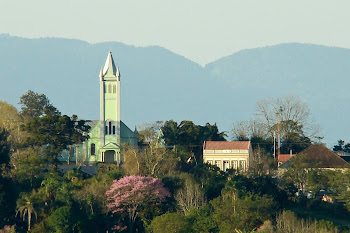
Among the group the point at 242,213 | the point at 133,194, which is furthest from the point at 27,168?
the point at 242,213

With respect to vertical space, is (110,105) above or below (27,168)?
above

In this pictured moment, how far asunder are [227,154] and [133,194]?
2262 centimetres

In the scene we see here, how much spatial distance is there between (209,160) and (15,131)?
57.8 ft

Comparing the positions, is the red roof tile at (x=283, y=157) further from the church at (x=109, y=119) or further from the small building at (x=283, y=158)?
the church at (x=109, y=119)

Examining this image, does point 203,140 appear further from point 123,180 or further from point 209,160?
point 123,180

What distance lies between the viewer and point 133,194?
53.5 meters

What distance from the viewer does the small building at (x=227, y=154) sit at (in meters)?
74.4

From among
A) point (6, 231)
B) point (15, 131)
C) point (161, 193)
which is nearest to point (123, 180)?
point (161, 193)

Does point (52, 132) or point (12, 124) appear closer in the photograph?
point (52, 132)

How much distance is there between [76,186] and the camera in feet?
178

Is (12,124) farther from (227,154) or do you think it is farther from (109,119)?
(227,154)

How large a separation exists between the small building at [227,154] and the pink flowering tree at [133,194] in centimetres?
2037

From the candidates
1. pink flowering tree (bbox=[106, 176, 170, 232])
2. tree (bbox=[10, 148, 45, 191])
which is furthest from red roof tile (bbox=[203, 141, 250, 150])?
pink flowering tree (bbox=[106, 176, 170, 232])

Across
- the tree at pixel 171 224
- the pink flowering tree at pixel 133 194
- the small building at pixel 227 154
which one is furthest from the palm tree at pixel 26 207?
the small building at pixel 227 154
